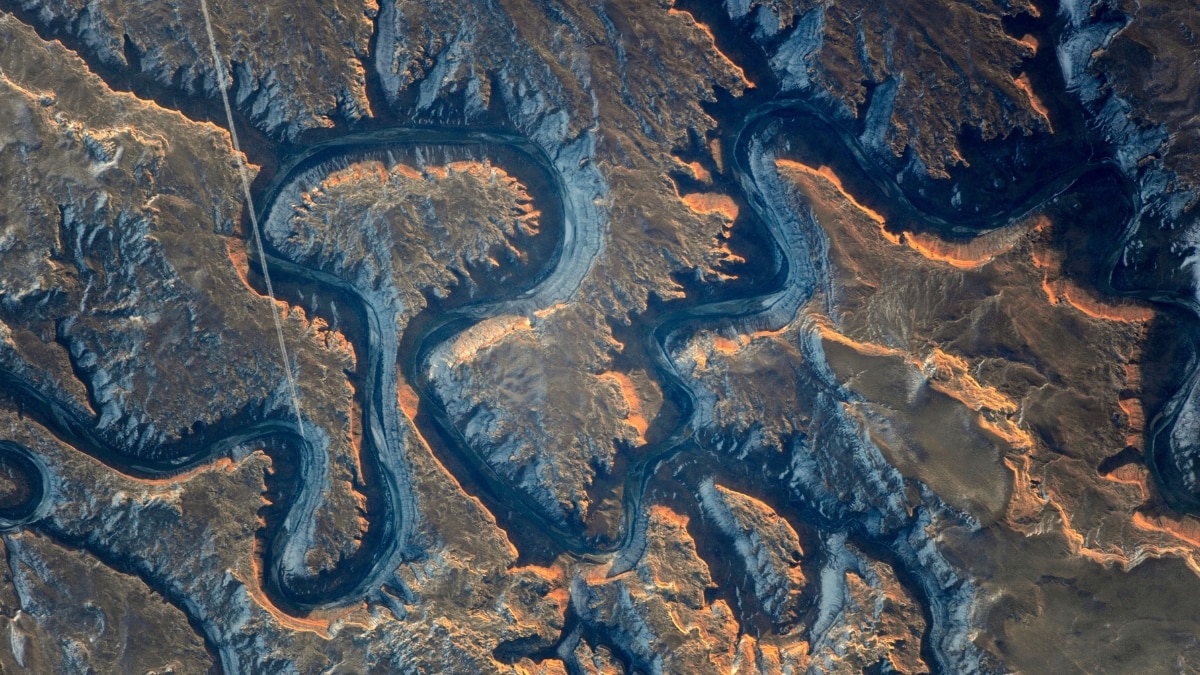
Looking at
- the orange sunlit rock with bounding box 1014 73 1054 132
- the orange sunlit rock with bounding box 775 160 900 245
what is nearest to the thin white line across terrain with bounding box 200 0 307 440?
the orange sunlit rock with bounding box 775 160 900 245

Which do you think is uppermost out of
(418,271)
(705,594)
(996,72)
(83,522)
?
(996,72)

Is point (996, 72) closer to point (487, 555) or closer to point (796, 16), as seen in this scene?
point (796, 16)

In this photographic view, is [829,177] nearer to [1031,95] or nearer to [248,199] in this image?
[1031,95]

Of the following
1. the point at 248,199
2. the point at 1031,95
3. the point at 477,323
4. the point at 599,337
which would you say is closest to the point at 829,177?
the point at 1031,95

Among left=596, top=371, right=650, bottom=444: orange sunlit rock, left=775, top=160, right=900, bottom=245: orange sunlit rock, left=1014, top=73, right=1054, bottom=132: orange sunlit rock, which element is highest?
left=1014, top=73, right=1054, bottom=132: orange sunlit rock

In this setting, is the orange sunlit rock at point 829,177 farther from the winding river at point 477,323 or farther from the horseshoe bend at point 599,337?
the winding river at point 477,323

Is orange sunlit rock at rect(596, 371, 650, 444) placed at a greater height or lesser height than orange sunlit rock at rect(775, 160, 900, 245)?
lesser

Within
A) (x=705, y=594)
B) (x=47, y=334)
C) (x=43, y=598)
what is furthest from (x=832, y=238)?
(x=43, y=598)

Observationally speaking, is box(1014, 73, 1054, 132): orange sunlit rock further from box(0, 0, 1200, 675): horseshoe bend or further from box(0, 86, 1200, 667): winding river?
box(0, 86, 1200, 667): winding river
